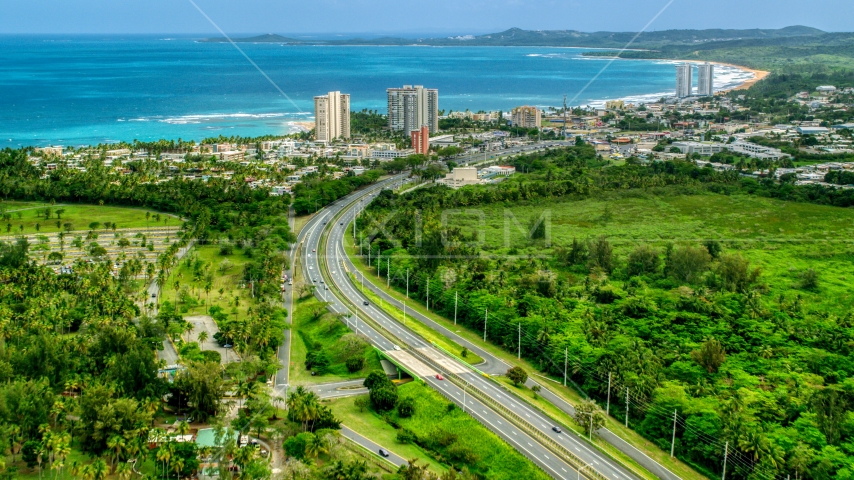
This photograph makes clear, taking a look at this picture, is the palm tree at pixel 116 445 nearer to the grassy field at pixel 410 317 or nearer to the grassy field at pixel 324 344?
the grassy field at pixel 324 344

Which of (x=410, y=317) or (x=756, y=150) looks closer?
(x=410, y=317)

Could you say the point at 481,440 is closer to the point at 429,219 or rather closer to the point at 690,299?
the point at 690,299

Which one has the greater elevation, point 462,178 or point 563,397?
point 462,178

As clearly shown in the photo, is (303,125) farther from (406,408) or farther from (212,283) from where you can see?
(406,408)

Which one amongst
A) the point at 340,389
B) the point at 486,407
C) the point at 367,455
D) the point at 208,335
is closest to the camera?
the point at 367,455

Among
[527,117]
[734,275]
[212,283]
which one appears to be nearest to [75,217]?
[212,283]

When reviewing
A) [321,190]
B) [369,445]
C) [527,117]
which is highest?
[527,117]

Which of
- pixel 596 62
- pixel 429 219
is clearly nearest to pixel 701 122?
pixel 429 219
